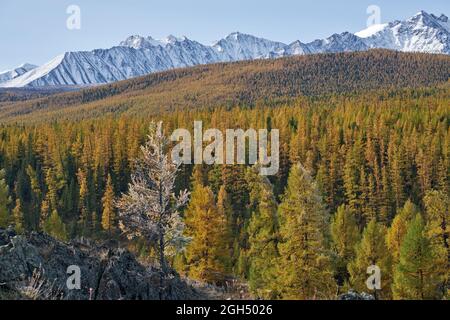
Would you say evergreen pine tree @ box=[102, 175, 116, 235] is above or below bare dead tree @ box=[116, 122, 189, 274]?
below

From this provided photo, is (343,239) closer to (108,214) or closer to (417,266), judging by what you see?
(417,266)

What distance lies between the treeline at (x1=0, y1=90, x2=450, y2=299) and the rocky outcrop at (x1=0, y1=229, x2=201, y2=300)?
403 inches

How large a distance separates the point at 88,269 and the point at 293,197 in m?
13.8

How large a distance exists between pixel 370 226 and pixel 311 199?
39.4 ft

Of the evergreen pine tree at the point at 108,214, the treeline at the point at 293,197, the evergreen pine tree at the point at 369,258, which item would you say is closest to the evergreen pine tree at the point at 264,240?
the treeline at the point at 293,197

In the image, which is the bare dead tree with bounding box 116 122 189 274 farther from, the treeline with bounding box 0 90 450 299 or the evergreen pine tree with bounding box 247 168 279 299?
the evergreen pine tree with bounding box 247 168 279 299

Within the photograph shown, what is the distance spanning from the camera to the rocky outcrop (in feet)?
45.7

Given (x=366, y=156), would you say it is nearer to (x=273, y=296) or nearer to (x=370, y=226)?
(x=370, y=226)

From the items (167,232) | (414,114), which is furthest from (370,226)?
(414,114)

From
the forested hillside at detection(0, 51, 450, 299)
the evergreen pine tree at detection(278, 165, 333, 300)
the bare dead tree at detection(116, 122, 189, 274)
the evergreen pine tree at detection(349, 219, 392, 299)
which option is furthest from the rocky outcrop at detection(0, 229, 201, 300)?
the evergreen pine tree at detection(349, 219, 392, 299)

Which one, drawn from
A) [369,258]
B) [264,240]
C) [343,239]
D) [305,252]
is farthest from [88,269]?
[343,239]

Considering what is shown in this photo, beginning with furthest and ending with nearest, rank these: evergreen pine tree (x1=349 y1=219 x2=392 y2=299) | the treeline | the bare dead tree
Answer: evergreen pine tree (x1=349 y1=219 x2=392 y2=299)
the treeline
the bare dead tree

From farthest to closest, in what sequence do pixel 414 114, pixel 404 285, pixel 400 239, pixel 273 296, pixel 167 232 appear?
1. pixel 414 114
2. pixel 400 239
3. pixel 404 285
4. pixel 273 296
5. pixel 167 232

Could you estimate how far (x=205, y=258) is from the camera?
3416 cm
